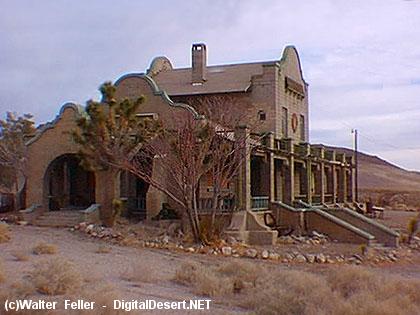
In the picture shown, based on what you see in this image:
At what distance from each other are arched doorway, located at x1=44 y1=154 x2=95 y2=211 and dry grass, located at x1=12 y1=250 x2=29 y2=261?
1345cm

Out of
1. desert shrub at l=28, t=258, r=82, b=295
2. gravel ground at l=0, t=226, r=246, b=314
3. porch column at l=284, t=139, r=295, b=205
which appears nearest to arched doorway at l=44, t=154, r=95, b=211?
gravel ground at l=0, t=226, r=246, b=314

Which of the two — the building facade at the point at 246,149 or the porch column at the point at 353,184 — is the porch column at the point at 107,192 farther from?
the porch column at the point at 353,184

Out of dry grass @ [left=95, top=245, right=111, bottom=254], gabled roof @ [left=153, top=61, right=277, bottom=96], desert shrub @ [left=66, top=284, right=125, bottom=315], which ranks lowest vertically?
dry grass @ [left=95, top=245, right=111, bottom=254]

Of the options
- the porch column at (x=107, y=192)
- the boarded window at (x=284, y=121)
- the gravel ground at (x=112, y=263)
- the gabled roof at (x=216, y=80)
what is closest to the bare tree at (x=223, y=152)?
the porch column at (x=107, y=192)

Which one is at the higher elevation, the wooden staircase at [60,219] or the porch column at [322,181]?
the porch column at [322,181]

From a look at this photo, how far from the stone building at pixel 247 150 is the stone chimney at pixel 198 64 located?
58 mm

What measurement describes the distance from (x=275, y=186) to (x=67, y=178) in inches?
441

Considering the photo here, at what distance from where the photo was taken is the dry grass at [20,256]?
731 inches

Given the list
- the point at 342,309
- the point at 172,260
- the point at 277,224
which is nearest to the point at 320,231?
the point at 277,224

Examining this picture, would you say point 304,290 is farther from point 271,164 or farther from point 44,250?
point 271,164

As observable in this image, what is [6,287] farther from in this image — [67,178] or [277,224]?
[67,178]

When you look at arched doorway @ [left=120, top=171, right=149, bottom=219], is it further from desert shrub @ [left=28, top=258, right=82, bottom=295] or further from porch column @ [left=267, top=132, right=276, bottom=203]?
desert shrub @ [left=28, top=258, right=82, bottom=295]

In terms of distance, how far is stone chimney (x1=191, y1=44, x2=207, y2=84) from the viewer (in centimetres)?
3822

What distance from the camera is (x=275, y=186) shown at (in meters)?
35.0
